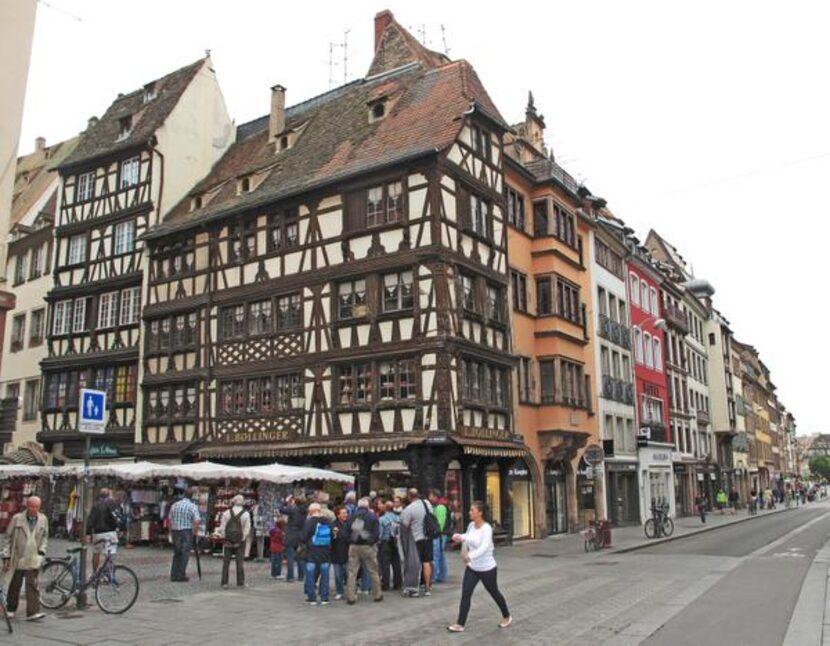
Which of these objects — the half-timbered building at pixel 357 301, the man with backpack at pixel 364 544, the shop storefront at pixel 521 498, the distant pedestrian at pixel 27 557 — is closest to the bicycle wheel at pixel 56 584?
the distant pedestrian at pixel 27 557

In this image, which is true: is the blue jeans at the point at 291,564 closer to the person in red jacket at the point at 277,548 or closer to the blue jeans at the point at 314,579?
the person in red jacket at the point at 277,548

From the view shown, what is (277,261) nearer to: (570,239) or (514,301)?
(514,301)

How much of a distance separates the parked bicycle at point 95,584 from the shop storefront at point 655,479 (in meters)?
32.7

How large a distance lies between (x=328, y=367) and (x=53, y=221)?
1903 cm

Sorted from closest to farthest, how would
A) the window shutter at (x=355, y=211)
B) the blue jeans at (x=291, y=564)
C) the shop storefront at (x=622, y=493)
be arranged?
the blue jeans at (x=291, y=564) → the window shutter at (x=355, y=211) → the shop storefront at (x=622, y=493)

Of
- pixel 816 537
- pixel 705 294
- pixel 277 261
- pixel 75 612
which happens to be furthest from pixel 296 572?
pixel 705 294

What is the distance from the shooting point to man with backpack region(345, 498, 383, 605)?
14344 mm

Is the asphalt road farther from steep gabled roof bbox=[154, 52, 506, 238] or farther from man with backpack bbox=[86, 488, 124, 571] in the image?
steep gabled roof bbox=[154, 52, 506, 238]

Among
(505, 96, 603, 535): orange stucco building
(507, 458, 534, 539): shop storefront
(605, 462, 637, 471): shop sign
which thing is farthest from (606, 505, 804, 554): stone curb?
(605, 462, 637, 471): shop sign

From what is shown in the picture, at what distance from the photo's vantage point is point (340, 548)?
48.3 ft

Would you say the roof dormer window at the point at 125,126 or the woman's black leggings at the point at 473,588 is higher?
the roof dormer window at the point at 125,126

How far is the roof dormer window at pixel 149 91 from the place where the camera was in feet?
124

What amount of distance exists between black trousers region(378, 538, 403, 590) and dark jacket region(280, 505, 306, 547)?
74.7 inches

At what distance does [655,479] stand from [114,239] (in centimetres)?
2998
